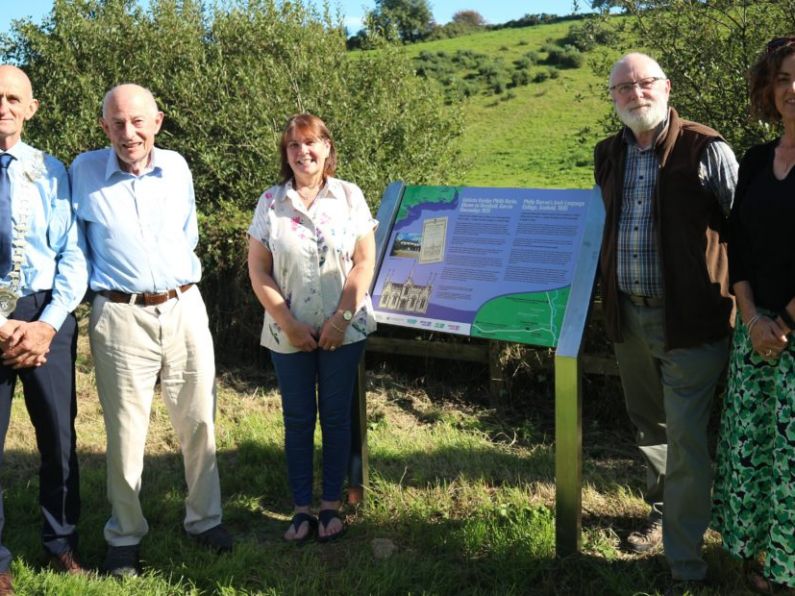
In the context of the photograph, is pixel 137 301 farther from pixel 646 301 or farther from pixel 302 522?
pixel 646 301

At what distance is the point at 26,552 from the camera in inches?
152

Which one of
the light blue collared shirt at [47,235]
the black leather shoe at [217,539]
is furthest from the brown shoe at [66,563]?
the light blue collared shirt at [47,235]

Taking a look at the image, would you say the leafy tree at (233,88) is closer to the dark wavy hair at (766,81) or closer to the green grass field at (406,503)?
the green grass field at (406,503)

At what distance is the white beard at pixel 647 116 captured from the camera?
3.16 metres

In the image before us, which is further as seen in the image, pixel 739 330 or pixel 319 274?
pixel 319 274

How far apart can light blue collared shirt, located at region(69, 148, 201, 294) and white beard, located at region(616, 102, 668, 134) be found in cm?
217

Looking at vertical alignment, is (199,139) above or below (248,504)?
above

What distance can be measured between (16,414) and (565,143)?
116ft

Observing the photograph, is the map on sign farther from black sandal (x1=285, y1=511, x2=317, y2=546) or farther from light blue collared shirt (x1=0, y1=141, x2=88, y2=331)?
light blue collared shirt (x1=0, y1=141, x2=88, y2=331)

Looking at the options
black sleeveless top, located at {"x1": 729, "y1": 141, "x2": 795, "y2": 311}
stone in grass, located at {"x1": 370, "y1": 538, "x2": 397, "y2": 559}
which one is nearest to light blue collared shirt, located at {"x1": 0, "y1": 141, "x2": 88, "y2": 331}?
stone in grass, located at {"x1": 370, "y1": 538, "x2": 397, "y2": 559}

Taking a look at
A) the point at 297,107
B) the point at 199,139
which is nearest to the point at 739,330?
the point at 297,107

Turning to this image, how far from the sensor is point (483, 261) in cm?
389

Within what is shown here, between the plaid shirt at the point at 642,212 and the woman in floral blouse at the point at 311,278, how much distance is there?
127 cm

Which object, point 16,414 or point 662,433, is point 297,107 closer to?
point 16,414
